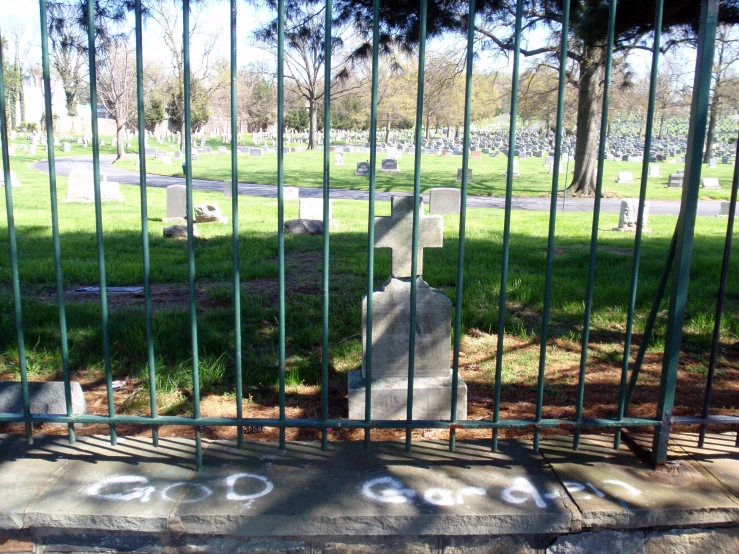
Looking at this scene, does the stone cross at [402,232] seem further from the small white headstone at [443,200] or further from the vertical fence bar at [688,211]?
the small white headstone at [443,200]

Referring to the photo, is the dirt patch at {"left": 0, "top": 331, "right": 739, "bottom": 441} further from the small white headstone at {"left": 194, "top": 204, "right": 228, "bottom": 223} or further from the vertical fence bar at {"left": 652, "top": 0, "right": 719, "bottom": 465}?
the small white headstone at {"left": 194, "top": 204, "right": 228, "bottom": 223}

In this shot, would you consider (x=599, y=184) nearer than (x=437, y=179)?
Yes

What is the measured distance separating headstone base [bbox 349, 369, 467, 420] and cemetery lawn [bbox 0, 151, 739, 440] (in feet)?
0.63

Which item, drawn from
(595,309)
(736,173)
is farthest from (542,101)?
(736,173)

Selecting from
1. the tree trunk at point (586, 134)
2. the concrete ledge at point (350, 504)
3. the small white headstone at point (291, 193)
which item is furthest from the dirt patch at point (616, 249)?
the tree trunk at point (586, 134)

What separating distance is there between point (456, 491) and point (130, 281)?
5.07m

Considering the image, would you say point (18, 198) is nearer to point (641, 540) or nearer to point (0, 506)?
point (0, 506)

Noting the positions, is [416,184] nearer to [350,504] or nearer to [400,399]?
[350,504]

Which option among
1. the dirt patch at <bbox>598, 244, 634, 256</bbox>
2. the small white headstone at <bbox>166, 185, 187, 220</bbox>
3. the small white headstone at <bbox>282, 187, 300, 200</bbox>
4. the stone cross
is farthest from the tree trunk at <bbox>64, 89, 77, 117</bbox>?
the stone cross

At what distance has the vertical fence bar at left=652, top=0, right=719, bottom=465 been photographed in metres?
2.48

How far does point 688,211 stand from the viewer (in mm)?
2572

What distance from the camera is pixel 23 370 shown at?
2.68 metres

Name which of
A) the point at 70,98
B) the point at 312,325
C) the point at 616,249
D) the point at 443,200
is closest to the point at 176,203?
the point at 443,200

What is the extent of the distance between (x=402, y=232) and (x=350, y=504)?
174cm
